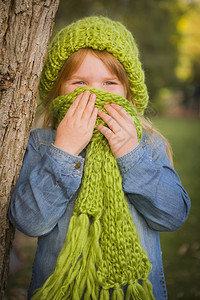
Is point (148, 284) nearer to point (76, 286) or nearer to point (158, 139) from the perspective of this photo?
point (76, 286)

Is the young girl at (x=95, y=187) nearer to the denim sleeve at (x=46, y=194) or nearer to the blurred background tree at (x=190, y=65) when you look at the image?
the denim sleeve at (x=46, y=194)

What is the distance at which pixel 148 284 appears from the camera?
4.61 ft

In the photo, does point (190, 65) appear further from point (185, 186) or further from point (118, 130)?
point (118, 130)

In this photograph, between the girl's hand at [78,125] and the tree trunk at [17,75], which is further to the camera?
the girl's hand at [78,125]

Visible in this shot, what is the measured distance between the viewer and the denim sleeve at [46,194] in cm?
139

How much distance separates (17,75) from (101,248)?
1006 millimetres

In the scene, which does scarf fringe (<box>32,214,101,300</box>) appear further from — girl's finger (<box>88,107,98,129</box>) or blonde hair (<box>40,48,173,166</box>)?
blonde hair (<box>40,48,173,166</box>)

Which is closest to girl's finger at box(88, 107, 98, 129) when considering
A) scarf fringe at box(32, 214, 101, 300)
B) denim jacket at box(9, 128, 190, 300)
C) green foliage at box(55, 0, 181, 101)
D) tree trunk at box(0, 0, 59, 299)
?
denim jacket at box(9, 128, 190, 300)

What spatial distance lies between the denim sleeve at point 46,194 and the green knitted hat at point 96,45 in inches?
22.7

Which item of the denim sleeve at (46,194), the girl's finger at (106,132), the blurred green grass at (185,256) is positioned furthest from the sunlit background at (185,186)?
the denim sleeve at (46,194)

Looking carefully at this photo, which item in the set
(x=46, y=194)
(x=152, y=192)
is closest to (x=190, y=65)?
(x=152, y=192)

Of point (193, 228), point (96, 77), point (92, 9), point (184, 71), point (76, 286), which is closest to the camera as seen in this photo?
point (76, 286)

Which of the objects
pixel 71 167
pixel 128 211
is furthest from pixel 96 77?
pixel 128 211

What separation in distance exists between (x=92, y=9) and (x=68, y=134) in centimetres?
423
